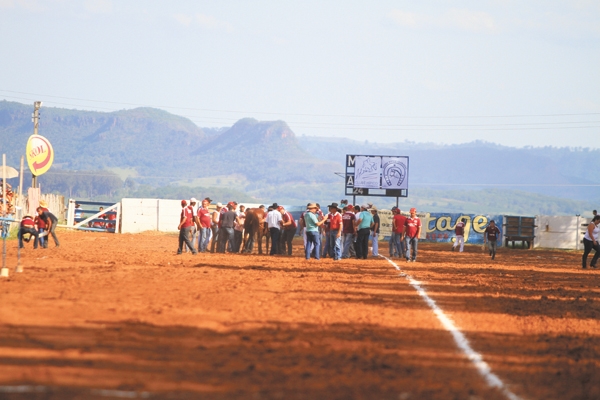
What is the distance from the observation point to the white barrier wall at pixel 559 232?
47.8 meters

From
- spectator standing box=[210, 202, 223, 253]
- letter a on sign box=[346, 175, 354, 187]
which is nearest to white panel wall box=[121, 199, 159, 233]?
letter a on sign box=[346, 175, 354, 187]

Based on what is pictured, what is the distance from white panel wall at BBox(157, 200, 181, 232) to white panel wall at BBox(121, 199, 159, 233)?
29 centimetres

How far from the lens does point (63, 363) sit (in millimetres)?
8367

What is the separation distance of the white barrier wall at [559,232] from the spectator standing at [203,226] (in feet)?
79.7

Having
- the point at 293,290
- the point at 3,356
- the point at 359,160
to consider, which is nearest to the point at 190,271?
the point at 293,290

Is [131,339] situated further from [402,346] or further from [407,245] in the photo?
[407,245]

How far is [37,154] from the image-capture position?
34.6 metres

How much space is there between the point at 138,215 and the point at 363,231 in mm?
22460

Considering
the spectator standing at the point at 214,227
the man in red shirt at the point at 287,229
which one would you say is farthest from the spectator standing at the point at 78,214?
the man in red shirt at the point at 287,229

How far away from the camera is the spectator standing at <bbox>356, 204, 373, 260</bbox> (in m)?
28.2

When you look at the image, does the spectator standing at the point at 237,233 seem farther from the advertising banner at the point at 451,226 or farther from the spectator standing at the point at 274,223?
the advertising banner at the point at 451,226

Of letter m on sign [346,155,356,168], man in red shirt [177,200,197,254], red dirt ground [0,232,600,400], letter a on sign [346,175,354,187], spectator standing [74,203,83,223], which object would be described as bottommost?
red dirt ground [0,232,600,400]

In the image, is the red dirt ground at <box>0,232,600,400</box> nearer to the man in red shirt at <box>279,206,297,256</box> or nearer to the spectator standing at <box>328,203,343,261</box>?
the spectator standing at <box>328,203,343,261</box>

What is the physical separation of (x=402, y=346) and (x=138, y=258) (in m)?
15.7
